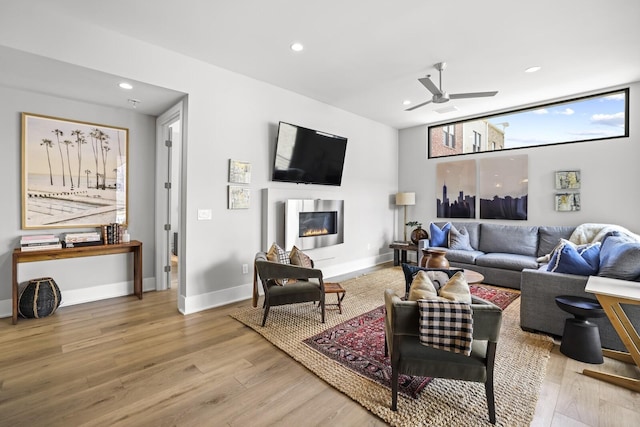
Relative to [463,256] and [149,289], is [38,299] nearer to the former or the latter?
[149,289]

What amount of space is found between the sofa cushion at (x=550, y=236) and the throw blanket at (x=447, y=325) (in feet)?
13.1

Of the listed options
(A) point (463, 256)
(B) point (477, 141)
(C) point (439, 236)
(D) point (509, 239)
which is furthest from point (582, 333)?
(B) point (477, 141)

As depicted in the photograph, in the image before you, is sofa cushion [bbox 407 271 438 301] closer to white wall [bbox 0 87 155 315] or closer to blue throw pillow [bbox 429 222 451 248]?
blue throw pillow [bbox 429 222 451 248]

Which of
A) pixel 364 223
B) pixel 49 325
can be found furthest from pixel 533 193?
pixel 49 325

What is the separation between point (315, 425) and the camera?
1.69 meters

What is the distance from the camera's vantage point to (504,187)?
5250 millimetres

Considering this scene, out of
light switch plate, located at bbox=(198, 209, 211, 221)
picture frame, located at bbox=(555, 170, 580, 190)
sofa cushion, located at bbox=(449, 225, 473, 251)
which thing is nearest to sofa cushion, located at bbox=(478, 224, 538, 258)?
sofa cushion, located at bbox=(449, 225, 473, 251)

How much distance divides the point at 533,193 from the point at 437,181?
1656 millimetres

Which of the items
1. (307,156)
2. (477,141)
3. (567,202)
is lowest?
(567,202)

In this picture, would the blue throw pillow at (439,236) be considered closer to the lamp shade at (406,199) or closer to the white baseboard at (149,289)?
the lamp shade at (406,199)

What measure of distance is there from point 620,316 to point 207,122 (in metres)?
4.18

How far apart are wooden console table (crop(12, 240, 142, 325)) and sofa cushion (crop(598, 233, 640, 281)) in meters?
5.07

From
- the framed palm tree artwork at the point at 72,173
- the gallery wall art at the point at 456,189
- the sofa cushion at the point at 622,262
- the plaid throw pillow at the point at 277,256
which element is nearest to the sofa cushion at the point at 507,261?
the gallery wall art at the point at 456,189

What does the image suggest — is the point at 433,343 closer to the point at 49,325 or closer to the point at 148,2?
the point at 148,2
